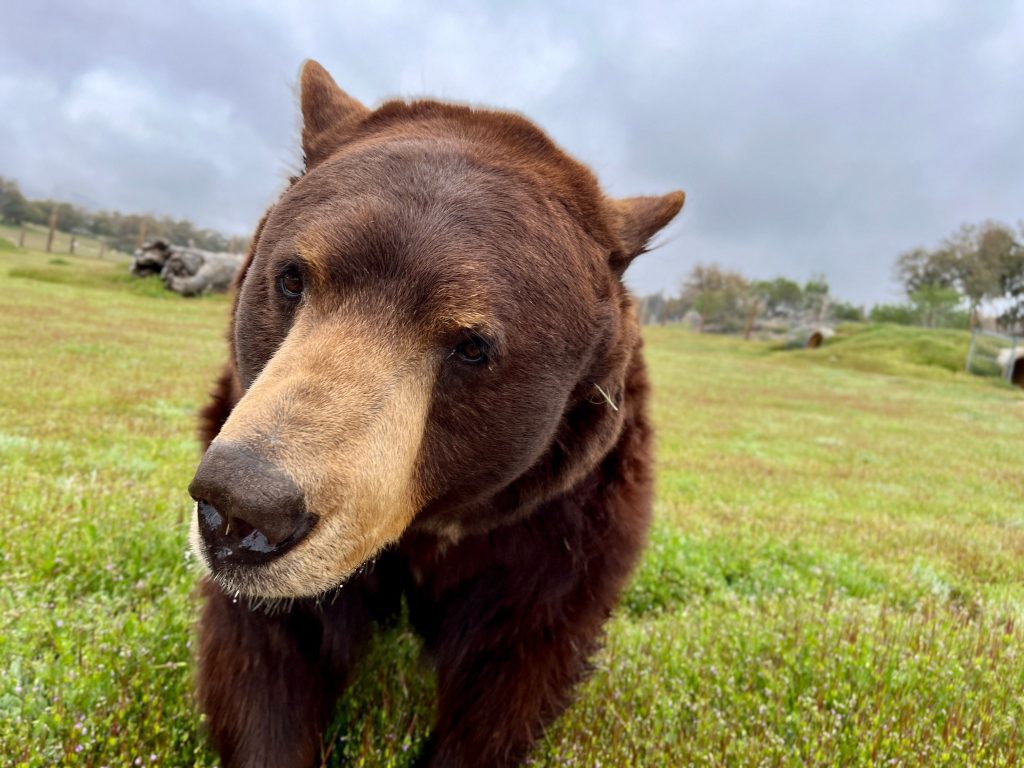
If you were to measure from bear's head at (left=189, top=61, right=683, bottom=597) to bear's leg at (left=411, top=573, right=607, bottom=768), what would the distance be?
310 millimetres

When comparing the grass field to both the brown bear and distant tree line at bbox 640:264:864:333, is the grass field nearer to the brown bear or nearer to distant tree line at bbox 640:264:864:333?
the brown bear

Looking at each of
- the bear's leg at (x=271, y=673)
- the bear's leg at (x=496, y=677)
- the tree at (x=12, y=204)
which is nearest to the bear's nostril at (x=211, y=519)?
the bear's leg at (x=271, y=673)

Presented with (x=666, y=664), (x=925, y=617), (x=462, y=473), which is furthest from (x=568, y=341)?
(x=925, y=617)

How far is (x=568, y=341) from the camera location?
1839mm

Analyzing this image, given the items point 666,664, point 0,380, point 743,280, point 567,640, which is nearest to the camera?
point 567,640

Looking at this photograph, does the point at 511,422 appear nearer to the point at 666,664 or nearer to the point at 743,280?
the point at 666,664

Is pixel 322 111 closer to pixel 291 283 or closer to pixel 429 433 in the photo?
pixel 291 283

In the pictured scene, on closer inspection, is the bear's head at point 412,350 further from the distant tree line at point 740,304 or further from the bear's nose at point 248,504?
the distant tree line at point 740,304

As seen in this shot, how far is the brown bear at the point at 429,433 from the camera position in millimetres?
1364

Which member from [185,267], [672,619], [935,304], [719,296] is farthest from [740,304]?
[672,619]

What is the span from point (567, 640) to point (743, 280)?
229 feet

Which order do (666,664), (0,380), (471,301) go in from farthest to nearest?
1. (0,380)
2. (666,664)
3. (471,301)

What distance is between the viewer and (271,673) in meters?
2.00

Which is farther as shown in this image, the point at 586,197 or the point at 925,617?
the point at 925,617
